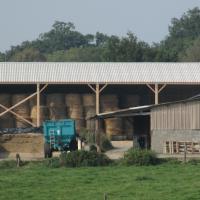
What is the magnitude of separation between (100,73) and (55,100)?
352cm

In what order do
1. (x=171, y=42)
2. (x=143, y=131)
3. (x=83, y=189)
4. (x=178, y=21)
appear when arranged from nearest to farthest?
(x=83, y=189) → (x=143, y=131) → (x=171, y=42) → (x=178, y=21)

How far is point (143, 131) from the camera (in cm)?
5869

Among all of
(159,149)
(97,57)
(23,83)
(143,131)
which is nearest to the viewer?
(159,149)

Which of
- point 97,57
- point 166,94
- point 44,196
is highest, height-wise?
point 97,57

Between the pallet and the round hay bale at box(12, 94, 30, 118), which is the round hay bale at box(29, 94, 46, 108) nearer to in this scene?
the round hay bale at box(12, 94, 30, 118)

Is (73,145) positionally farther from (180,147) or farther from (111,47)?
(111,47)

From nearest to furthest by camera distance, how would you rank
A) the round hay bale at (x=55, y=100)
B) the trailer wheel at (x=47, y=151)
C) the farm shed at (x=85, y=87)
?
the trailer wheel at (x=47, y=151) → the farm shed at (x=85, y=87) → the round hay bale at (x=55, y=100)

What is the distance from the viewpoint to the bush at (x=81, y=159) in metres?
41.6

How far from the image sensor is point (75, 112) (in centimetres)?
6738

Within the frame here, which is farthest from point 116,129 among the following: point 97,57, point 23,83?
point 97,57

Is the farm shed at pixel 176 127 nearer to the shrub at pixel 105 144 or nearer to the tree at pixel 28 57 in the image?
the shrub at pixel 105 144

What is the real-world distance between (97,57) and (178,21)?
83.9 ft

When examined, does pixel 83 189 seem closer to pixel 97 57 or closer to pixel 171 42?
pixel 97 57

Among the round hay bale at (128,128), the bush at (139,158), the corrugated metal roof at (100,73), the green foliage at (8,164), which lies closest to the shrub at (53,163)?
the green foliage at (8,164)
